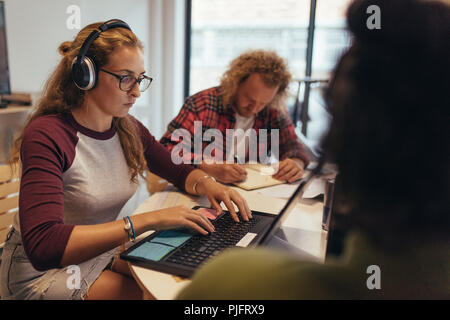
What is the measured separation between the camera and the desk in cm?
70

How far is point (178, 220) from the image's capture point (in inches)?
34.3

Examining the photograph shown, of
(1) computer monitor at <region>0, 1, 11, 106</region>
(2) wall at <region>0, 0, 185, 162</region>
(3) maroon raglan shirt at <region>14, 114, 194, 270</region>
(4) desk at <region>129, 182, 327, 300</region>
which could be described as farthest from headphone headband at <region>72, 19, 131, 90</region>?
(1) computer monitor at <region>0, 1, 11, 106</region>

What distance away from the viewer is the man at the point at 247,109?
5.75 feet

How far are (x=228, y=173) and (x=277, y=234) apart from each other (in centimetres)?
56

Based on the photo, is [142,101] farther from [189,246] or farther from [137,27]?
[189,246]

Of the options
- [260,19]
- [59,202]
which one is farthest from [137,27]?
[59,202]

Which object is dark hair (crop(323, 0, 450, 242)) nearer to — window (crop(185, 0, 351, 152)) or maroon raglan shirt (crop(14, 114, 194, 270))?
maroon raglan shirt (crop(14, 114, 194, 270))

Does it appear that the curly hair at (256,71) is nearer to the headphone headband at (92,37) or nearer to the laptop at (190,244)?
the headphone headband at (92,37)

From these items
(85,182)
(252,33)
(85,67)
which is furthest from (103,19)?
(85,182)

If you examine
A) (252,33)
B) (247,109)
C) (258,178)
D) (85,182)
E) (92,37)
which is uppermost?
(252,33)

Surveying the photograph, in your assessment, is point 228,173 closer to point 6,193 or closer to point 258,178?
point 258,178

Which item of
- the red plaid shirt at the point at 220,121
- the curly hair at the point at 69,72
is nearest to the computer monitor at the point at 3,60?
the red plaid shirt at the point at 220,121

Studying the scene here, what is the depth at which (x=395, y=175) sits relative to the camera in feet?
1.23

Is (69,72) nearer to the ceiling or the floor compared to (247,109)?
nearer to the ceiling
